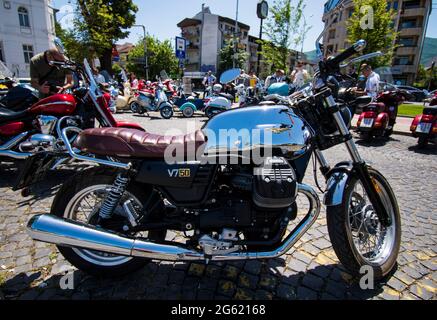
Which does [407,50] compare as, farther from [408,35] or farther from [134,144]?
[134,144]

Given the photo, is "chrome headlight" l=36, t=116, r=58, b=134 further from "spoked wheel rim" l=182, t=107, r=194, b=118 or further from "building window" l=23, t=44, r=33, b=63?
"building window" l=23, t=44, r=33, b=63

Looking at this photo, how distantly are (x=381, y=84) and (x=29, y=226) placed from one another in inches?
416

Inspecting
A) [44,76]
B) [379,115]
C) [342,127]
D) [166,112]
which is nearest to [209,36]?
[166,112]

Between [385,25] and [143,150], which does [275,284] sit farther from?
[385,25]

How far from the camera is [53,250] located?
2.58 m

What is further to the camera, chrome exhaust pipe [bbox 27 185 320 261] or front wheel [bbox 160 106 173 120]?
front wheel [bbox 160 106 173 120]

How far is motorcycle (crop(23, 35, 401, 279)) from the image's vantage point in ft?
6.02

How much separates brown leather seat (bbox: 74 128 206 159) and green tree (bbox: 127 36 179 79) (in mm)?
53170

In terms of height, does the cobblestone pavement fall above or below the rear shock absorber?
below

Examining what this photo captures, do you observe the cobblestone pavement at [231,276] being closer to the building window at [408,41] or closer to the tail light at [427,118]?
the tail light at [427,118]

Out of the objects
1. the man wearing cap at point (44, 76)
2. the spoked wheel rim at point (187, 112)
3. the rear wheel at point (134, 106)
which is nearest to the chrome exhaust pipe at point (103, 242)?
the man wearing cap at point (44, 76)

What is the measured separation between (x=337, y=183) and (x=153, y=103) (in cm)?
1149

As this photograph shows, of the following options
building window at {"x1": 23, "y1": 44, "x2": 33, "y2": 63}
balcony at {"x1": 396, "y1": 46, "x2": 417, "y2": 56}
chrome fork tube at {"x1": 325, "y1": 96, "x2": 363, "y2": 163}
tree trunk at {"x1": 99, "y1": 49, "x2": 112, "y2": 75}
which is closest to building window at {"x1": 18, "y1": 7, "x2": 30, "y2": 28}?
building window at {"x1": 23, "y1": 44, "x2": 33, "y2": 63}
